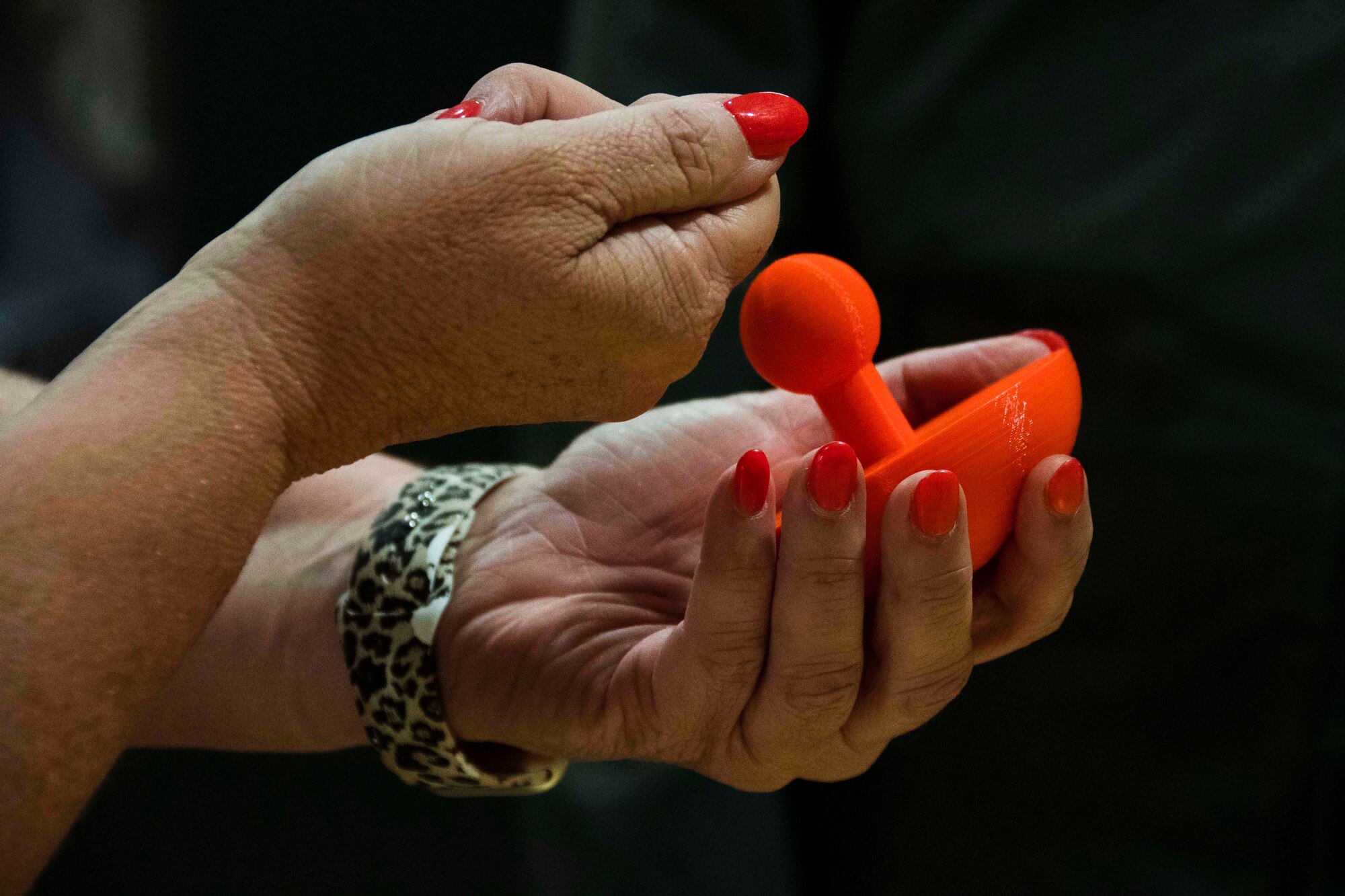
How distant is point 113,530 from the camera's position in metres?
0.25

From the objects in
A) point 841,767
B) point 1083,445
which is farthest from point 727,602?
point 1083,445

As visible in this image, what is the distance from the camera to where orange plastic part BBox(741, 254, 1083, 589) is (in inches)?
13.0

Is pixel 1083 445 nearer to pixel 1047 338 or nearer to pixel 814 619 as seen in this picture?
pixel 1047 338

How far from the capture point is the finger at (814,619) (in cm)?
32

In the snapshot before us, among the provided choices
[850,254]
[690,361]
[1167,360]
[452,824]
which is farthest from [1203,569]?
[452,824]

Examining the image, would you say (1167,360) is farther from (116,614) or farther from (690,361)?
(116,614)

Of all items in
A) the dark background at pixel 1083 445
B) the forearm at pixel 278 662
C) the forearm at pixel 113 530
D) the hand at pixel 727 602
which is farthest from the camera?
the dark background at pixel 1083 445

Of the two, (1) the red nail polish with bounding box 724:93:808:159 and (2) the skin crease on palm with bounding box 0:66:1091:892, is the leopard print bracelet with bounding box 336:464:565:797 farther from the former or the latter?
(1) the red nail polish with bounding box 724:93:808:159

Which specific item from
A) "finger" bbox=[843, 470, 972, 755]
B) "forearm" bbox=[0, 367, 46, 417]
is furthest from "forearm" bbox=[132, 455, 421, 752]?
"finger" bbox=[843, 470, 972, 755]

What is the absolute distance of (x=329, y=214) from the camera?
28cm

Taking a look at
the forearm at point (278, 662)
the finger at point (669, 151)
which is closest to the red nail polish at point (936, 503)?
the finger at point (669, 151)

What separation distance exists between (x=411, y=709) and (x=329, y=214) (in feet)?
0.70

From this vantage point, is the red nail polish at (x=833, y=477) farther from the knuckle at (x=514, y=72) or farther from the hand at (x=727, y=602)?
the knuckle at (x=514, y=72)

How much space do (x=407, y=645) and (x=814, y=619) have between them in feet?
0.55
